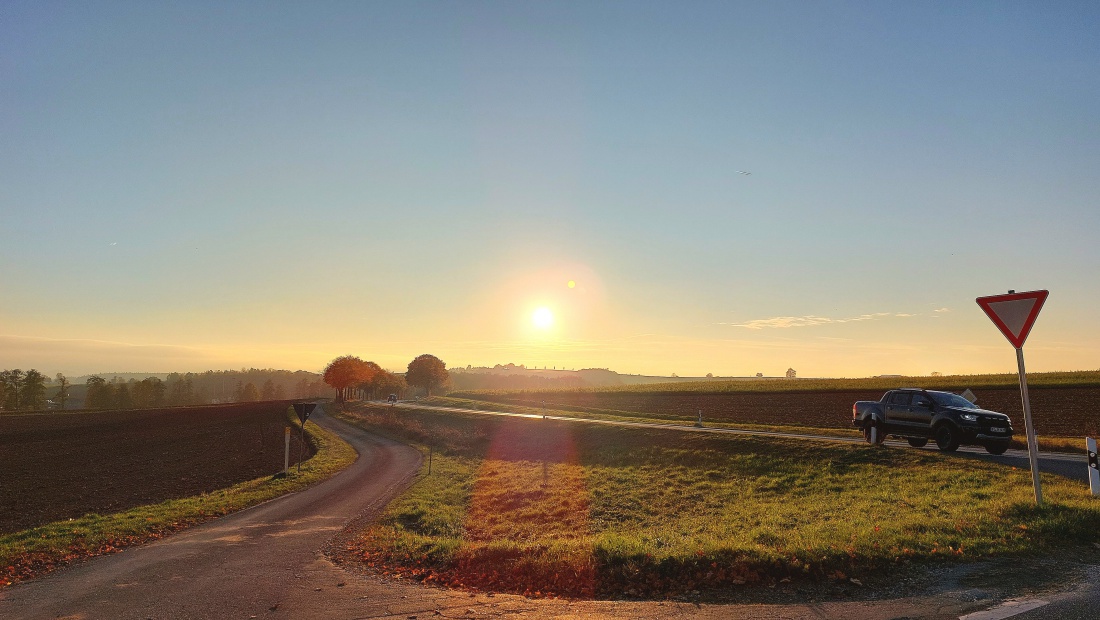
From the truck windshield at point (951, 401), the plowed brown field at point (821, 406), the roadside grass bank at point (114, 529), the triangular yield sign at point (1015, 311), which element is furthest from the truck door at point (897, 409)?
the roadside grass bank at point (114, 529)

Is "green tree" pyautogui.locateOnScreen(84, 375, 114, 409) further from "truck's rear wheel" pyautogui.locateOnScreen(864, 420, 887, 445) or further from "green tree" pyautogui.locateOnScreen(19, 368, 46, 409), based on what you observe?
"truck's rear wheel" pyautogui.locateOnScreen(864, 420, 887, 445)

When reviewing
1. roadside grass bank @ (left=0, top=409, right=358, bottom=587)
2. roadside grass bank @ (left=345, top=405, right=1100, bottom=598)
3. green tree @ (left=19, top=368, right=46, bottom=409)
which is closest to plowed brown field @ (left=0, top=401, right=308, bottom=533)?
roadside grass bank @ (left=0, top=409, right=358, bottom=587)

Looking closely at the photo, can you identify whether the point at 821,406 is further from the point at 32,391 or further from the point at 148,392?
the point at 148,392

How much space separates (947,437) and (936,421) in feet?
2.00

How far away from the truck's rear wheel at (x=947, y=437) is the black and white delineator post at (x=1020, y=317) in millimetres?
10835

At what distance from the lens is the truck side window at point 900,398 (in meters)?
21.5

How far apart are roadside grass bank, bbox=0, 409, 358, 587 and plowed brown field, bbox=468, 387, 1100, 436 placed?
1386 inches

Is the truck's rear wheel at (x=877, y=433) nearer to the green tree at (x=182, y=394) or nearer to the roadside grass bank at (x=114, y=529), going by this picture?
the roadside grass bank at (x=114, y=529)

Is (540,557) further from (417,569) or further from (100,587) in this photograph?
(100,587)

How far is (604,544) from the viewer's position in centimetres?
987

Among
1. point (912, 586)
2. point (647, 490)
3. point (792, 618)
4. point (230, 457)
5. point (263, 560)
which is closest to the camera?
point (792, 618)

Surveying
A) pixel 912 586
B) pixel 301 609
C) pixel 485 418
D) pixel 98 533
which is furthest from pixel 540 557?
pixel 485 418

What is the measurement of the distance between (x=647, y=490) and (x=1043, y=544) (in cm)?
1496

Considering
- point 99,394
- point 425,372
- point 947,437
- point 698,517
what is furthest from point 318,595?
point 99,394
